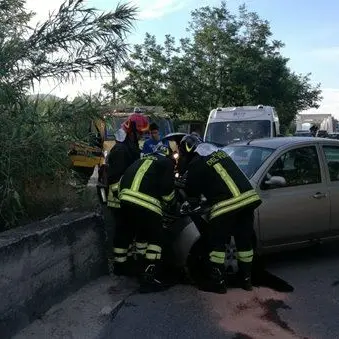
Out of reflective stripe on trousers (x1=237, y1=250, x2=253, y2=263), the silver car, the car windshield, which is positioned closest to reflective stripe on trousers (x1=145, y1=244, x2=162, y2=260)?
the silver car

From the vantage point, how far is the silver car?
603 cm

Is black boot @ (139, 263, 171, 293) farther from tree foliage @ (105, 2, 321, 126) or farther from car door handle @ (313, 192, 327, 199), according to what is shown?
tree foliage @ (105, 2, 321, 126)

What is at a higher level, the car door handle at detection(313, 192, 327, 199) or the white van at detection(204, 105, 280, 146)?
the white van at detection(204, 105, 280, 146)

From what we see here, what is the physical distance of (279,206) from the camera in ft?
20.0

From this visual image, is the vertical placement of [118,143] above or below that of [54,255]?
above

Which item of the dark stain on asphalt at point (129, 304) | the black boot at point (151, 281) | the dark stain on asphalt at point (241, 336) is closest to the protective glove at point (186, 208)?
the black boot at point (151, 281)

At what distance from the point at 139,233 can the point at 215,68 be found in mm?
27239

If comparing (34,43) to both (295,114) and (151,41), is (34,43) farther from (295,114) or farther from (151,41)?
(295,114)

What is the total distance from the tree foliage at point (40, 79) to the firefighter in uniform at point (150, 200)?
674 mm

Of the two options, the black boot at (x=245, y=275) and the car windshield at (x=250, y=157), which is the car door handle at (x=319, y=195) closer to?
the car windshield at (x=250, y=157)

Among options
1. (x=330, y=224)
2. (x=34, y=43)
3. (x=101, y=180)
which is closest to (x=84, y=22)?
(x=34, y=43)

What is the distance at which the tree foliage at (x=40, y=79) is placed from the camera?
4883mm

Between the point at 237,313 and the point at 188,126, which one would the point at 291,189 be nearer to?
the point at 237,313

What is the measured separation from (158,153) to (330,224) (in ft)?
7.72
